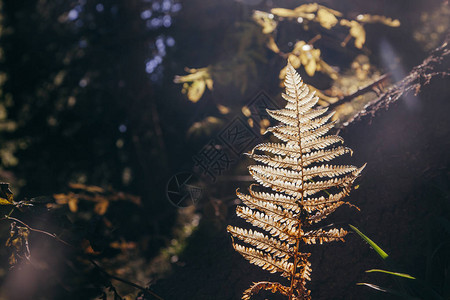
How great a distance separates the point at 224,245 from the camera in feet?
3.83

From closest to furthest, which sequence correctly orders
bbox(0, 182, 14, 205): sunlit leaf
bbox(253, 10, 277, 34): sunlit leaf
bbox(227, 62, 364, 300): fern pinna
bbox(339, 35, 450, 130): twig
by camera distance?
1. bbox(227, 62, 364, 300): fern pinna
2. bbox(0, 182, 14, 205): sunlit leaf
3. bbox(339, 35, 450, 130): twig
4. bbox(253, 10, 277, 34): sunlit leaf

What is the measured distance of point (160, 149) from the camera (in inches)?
111

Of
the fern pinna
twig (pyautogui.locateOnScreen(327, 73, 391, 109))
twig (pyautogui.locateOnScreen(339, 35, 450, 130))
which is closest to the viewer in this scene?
the fern pinna

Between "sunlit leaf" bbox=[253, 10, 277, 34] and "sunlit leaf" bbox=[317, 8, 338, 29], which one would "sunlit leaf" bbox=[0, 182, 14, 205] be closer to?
"sunlit leaf" bbox=[253, 10, 277, 34]

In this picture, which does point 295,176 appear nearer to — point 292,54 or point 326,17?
point 292,54

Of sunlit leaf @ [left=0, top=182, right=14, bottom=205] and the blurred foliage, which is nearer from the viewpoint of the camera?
sunlit leaf @ [left=0, top=182, right=14, bottom=205]

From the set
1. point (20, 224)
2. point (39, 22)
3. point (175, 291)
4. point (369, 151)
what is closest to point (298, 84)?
point (369, 151)

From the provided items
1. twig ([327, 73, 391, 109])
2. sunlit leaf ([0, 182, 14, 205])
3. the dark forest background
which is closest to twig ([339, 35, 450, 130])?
the dark forest background

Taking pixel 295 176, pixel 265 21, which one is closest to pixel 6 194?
pixel 295 176

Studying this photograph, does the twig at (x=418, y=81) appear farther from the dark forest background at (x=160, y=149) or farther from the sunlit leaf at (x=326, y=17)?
the sunlit leaf at (x=326, y=17)

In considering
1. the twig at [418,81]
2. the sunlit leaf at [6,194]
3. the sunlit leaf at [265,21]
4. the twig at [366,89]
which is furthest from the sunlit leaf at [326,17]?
the sunlit leaf at [6,194]

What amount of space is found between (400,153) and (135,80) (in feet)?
7.70

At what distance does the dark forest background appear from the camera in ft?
3.14

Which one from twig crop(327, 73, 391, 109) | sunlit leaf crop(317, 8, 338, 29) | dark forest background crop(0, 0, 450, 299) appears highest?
sunlit leaf crop(317, 8, 338, 29)
